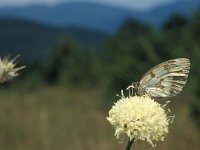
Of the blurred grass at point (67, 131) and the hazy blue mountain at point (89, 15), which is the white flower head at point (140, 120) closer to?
the blurred grass at point (67, 131)

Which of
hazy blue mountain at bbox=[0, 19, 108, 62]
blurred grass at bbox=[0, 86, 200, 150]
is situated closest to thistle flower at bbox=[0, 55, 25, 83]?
blurred grass at bbox=[0, 86, 200, 150]

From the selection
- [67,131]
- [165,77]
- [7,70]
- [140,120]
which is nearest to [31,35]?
[67,131]

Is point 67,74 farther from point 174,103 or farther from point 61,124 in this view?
point 61,124

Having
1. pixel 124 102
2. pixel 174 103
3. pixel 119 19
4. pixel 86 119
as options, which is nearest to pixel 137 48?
pixel 174 103

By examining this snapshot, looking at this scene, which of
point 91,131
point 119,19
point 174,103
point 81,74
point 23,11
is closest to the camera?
point 91,131

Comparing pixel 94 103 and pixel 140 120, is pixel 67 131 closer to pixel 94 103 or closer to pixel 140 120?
pixel 94 103

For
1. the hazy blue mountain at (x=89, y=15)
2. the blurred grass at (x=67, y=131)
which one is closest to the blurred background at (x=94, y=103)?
the blurred grass at (x=67, y=131)

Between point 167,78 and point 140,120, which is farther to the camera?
point 167,78

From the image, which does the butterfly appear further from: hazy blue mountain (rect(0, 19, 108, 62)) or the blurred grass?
hazy blue mountain (rect(0, 19, 108, 62))
